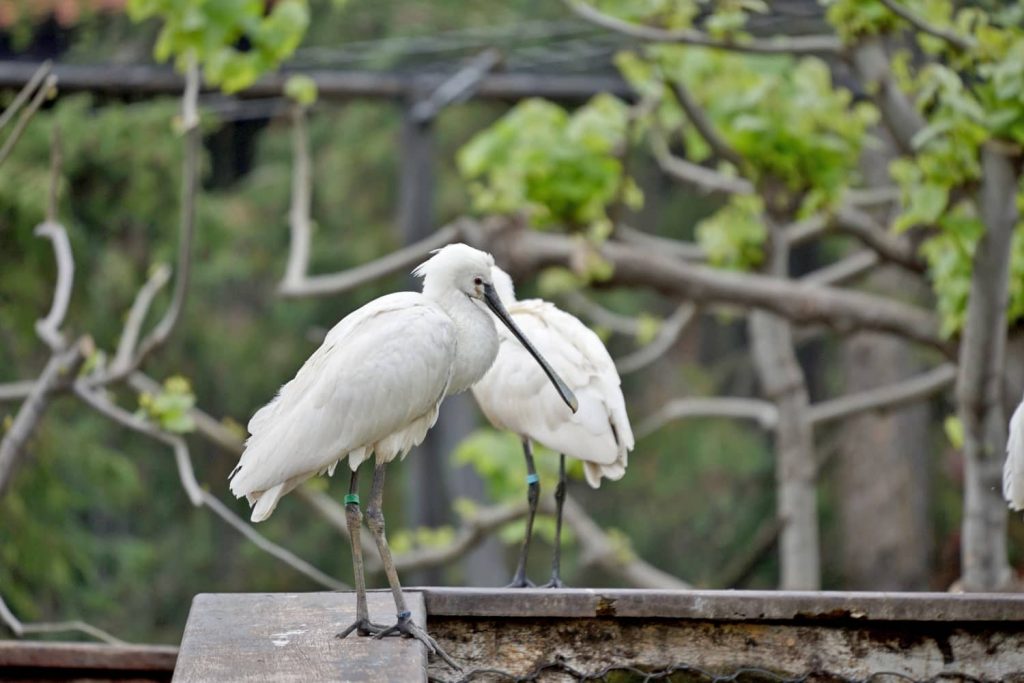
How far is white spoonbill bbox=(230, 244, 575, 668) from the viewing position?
12.6ft

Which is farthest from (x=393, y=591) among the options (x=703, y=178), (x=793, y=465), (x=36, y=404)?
(x=703, y=178)

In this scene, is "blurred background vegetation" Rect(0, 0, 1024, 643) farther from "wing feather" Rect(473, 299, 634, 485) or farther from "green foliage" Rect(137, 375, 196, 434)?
"wing feather" Rect(473, 299, 634, 485)

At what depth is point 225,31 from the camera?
6348 millimetres

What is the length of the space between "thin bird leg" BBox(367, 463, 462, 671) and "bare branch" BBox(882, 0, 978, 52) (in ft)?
8.42

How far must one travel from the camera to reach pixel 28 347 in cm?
994

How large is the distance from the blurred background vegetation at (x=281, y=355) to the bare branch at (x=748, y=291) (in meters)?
3.46

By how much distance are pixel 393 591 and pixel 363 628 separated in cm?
11

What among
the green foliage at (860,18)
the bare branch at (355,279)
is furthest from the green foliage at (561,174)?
the green foliage at (860,18)

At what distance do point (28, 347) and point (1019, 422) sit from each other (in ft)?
22.3

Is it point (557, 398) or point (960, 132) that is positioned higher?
point (960, 132)

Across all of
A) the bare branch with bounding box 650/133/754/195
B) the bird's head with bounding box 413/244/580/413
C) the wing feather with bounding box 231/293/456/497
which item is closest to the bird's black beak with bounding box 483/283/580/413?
the bird's head with bounding box 413/244/580/413

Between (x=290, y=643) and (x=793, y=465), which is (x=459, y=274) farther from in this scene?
(x=793, y=465)

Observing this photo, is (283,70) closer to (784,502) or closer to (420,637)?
(784,502)

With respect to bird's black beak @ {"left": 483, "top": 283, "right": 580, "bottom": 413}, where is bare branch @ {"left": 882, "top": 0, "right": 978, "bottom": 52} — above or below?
above
